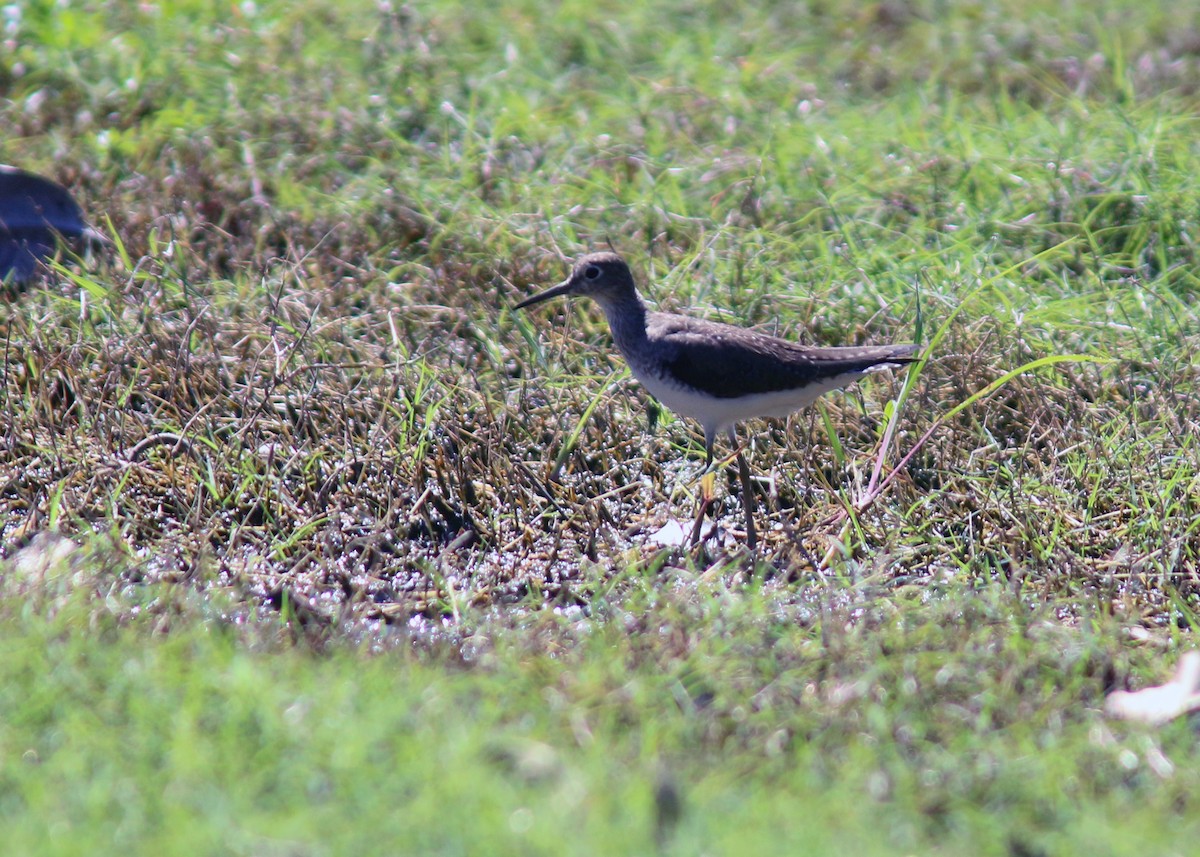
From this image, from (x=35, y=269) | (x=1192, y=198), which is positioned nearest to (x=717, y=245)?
(x=1192, y=198)

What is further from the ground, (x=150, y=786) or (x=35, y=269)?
(x=150, y=786)

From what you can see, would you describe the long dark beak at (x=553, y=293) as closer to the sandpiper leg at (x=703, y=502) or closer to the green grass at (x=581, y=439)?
the green grass at (x=581, y=439)

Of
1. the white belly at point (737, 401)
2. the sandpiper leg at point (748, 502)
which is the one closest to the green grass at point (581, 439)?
the sandpiper leg at point (748, 502)

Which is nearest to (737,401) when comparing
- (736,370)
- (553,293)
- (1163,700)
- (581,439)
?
(736,370)

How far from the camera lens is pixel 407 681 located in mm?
3318

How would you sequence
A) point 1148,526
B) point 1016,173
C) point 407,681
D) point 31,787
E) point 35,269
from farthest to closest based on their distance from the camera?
point 1016,173 < point 35,269 < point 1148,526 < point 407,681 < point 31,787

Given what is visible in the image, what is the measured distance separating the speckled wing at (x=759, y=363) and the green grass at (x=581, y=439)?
39cm

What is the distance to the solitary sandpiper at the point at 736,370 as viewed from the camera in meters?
4.44

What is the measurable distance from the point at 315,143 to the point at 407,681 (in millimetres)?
3860

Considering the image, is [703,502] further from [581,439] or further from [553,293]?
[553,293]

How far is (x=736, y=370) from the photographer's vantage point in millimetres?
4453

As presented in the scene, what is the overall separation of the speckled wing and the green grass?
39cm

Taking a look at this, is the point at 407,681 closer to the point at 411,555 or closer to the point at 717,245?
the point at 411,555

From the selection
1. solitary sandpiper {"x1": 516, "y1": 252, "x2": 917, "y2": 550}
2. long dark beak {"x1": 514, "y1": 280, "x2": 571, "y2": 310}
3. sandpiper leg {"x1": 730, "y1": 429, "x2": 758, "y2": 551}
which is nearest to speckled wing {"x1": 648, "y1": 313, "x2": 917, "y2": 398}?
solitary sandpiper {"x1": 516, "y1": 252, "x2": 917, "y2": 550}
